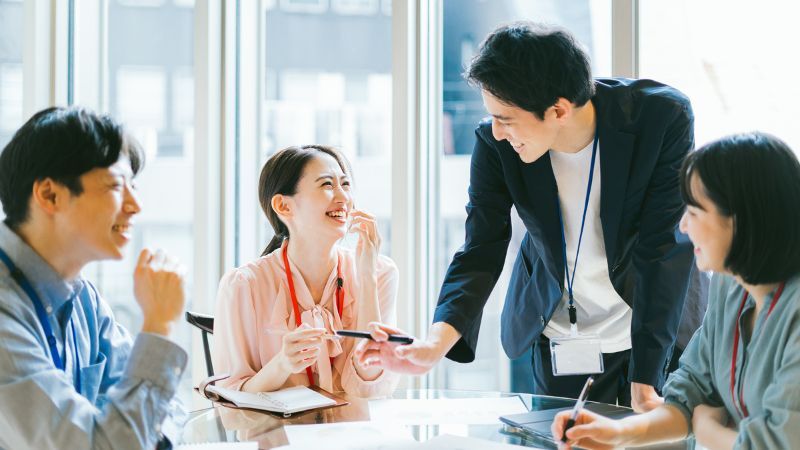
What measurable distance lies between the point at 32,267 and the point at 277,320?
0.96 meters

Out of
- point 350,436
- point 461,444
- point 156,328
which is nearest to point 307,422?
point 350,436

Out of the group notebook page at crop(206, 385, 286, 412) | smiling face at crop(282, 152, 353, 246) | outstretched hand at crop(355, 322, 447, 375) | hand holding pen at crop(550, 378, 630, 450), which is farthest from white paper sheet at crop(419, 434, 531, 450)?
smiling face at crop(282, 152, 353, 246)

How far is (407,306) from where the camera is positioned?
10.6 ft

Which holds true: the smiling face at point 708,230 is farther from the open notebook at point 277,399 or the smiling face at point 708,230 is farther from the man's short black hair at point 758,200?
the open notebook at point 277,399

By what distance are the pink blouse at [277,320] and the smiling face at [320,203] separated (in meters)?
0.11

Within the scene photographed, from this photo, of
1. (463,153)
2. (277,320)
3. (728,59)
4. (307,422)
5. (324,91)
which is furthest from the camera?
(324,91)

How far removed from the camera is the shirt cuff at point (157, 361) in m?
1.31

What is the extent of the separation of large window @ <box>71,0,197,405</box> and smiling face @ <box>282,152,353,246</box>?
55.5 inches

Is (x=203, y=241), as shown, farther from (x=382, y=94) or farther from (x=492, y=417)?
(x=492, y=417)

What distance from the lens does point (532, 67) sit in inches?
71.9

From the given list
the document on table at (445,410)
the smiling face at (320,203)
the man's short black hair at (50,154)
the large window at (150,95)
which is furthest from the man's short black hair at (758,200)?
the large window at (150,95)

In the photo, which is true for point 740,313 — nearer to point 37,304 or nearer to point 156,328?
point 156,328

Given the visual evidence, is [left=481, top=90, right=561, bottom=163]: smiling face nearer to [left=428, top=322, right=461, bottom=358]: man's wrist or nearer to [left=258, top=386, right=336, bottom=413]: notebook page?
[left=428, top=322, right=461, bottom=358]: man's wrist

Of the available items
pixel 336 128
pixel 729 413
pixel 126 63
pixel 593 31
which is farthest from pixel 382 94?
pixel 729 413
